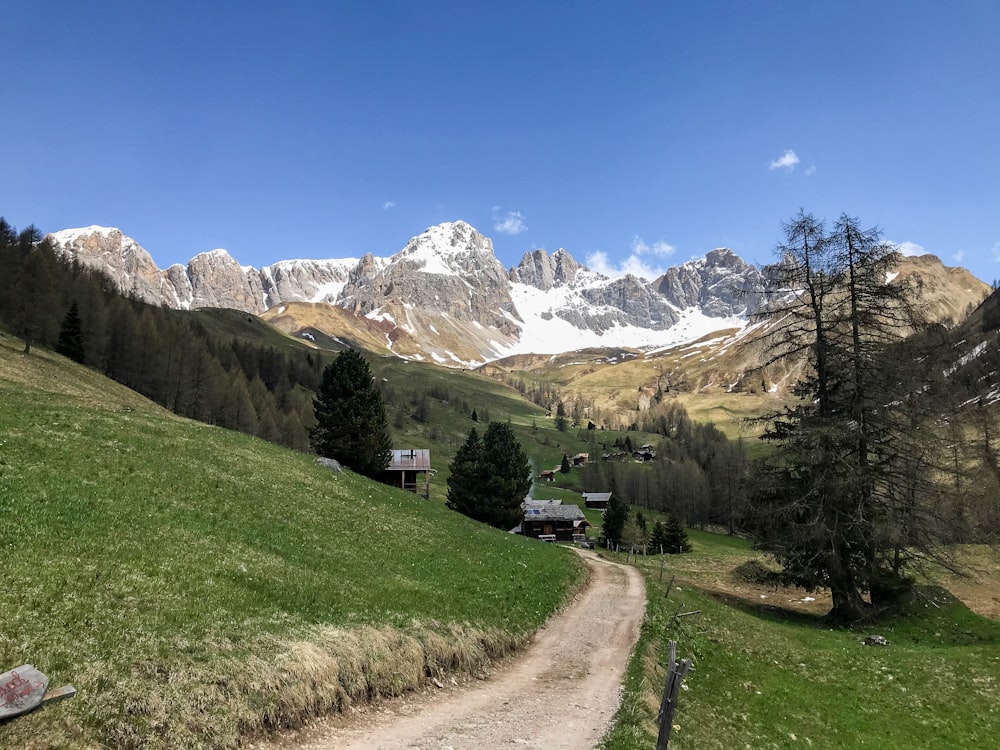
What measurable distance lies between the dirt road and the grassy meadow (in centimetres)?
92

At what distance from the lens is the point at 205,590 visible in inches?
625

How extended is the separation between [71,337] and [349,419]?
5664cm

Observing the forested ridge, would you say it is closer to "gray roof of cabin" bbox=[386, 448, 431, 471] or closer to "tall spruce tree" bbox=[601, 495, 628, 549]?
"gray roof of cabin" bbox=[386, 448, 431, 471]

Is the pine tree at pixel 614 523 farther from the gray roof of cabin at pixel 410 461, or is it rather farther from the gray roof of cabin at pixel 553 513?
the gray roof of cabin at pixel 410 461

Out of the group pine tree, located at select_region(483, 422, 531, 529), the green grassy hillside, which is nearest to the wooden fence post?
the green grassy hillside

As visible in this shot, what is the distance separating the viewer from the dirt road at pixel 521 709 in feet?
40.4

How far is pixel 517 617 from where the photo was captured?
2308cm

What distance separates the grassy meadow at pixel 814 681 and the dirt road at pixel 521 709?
0.92m

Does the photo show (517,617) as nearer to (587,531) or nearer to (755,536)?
(755,536)

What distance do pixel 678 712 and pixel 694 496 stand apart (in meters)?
153

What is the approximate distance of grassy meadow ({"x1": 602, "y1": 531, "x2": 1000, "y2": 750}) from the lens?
1569 centimetres

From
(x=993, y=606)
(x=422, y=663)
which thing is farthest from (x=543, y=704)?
(x=993, y=606)

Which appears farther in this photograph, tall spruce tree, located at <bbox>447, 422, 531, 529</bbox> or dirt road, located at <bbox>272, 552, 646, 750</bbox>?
tall spruce tree, located at <bbox>447, 422, 531, 529</bbox>

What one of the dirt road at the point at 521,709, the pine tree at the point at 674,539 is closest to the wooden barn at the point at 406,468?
the pine tree at the point at 674,539
